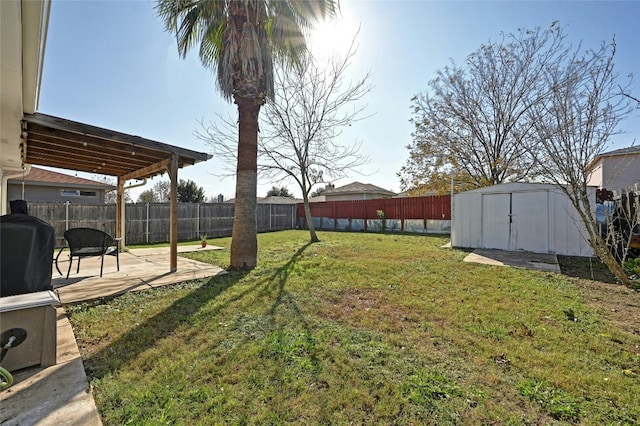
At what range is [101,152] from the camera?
641 centimetres

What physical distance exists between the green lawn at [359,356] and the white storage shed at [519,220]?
14.6ft

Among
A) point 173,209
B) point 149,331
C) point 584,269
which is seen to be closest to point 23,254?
point 149,331

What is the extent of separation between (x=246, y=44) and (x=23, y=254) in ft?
17.6

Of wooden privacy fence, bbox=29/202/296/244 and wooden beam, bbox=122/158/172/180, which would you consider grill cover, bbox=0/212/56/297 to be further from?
wooden privacy fence, bbox=29/202/296/244

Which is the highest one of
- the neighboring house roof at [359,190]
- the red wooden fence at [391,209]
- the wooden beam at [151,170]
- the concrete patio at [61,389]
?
the neighboring house roof at [359,190]

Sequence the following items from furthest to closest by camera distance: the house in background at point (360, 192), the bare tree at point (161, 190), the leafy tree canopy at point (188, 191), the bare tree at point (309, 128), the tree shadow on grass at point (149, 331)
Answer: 1. the bare tree at point (161, 190)
2. the house in background at point (360, 192)
3. the leafy tree canopy at point (188, 191)
4. the bare tree at point (309, 128)
5. the tree shadow on grass at point (149, 331)

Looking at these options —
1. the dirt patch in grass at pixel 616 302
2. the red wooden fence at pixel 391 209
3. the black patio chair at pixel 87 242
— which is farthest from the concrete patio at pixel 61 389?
the red wooden fence at pixel 391 209

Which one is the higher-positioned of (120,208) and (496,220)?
(120,208)

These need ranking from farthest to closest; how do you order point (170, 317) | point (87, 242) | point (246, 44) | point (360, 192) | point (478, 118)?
point (360, 192) < point (478, 118) < point (246, 44) < point (87, 242) < point (170, 317)

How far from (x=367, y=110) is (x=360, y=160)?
7.51 ft

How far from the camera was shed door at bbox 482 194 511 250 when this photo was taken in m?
9.81

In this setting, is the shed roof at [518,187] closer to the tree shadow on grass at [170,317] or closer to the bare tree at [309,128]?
the bare tree at [309,128]

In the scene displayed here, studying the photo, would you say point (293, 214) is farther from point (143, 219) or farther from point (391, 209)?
point (143, 219)

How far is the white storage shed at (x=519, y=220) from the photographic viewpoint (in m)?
8.79
